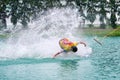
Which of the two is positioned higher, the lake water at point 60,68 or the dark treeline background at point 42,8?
the lake water at point 60,68

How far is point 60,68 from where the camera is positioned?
3044cm

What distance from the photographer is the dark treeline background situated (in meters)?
95.9

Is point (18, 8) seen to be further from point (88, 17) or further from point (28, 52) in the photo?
point (28, 52)

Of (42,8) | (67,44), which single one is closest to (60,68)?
(67,44)

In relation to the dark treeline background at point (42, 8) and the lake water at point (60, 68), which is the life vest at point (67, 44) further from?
the dark treeline background at point (42, 8)

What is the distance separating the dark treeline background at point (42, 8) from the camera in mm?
95938

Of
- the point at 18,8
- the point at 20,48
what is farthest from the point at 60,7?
the point at 20,48

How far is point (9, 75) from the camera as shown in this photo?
27812mm

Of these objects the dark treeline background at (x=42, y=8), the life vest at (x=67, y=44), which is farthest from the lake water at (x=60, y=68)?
the dark treeline background at (x=42, y=8)

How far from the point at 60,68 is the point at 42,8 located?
6637 cm

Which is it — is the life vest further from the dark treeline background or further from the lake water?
the dark treeline background

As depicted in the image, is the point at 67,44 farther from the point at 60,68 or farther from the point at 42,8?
the point at 42,8

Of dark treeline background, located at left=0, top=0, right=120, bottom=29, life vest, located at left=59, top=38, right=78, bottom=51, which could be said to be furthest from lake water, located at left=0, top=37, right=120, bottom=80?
dark treeline background, located at left=0, top=0, right=120, bottom=29

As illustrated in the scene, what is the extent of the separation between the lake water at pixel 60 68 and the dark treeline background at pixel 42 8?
59.2m
